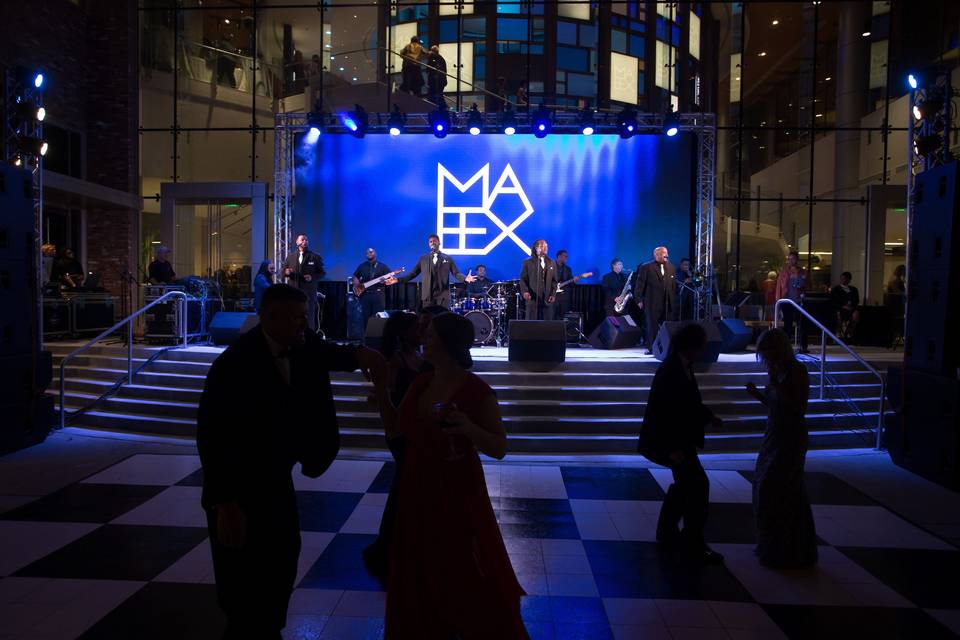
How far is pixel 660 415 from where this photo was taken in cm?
459

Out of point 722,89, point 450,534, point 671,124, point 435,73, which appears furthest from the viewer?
point 722,89

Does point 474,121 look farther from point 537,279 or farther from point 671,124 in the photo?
point 671,124

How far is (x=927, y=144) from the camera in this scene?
7.48 m

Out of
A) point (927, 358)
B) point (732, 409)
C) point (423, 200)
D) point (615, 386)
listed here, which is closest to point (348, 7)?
point (423, 200)

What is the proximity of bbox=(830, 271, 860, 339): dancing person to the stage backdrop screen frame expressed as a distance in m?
3.59

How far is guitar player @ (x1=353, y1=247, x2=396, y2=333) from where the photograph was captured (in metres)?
13.5

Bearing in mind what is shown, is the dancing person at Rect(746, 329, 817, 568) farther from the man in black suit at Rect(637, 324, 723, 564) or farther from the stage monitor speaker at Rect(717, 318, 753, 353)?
the stage monitor speaker at Rect(717, 318, 753, 353)

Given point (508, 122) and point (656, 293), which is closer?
point (656, 293)

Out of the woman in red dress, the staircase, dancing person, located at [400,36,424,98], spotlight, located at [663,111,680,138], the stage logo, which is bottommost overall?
the staircase

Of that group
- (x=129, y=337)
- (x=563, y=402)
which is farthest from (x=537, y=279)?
(x=129, y=337)

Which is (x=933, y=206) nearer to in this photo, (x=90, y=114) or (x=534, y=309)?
(x=534, y=309)

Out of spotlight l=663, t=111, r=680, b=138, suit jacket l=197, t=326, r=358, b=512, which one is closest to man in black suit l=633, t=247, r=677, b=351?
spotlight l=663, t=111, r=680, b=138

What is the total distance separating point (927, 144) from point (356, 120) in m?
9.62

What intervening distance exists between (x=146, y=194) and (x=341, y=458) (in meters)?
13.5
